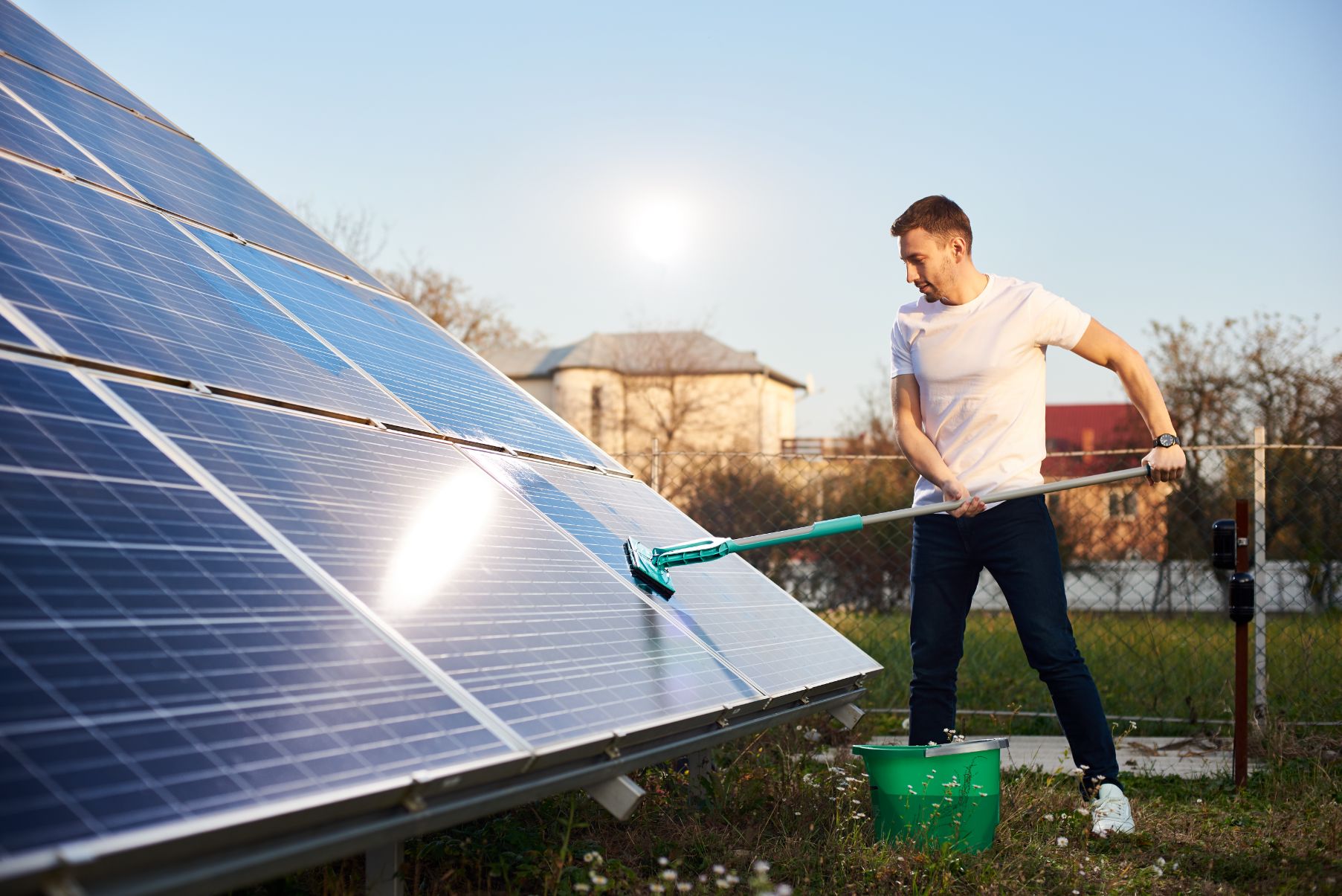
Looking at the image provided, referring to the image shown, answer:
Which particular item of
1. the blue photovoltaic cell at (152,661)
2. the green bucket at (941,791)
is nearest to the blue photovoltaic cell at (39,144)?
the blue photovoltaic cell at (152,661)

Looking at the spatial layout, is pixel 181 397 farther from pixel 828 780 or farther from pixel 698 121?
pixel 698 121

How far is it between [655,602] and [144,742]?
202cm

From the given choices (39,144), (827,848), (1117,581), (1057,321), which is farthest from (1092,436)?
(39,144)

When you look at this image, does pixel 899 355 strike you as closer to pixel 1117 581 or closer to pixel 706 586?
pixel 706 586

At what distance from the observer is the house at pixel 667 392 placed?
4269 cm

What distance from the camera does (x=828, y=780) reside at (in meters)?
4.31

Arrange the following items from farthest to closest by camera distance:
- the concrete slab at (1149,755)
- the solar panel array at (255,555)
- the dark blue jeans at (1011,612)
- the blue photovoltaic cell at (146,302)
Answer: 1. the concrete slab at (1149,755)
2. the dark blue jeans at (1011,612)
3. the blue photovoltaic cell at (146,302)
4. the solar panel array at (255,555)

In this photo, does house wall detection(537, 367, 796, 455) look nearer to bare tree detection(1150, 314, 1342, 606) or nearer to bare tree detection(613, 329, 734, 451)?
bare tree detection(613, 329, 734, 451)

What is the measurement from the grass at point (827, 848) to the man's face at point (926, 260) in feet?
6.25

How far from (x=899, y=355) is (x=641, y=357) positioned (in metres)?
40.0

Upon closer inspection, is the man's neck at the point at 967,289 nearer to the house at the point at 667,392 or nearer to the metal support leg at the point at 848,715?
the metal support leg at the point at 848,715

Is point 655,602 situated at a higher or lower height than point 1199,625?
higher

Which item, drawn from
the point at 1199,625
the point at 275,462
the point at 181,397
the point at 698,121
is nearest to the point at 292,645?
the point at 275,462

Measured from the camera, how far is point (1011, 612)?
403 cm
